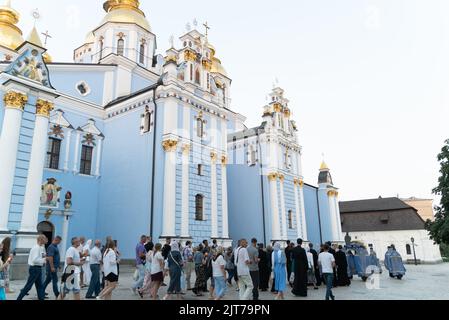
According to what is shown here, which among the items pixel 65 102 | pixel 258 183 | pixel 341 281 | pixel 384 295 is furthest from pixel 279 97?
pixel 384 295

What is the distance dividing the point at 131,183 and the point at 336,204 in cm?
2515

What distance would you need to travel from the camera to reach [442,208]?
2539 cm

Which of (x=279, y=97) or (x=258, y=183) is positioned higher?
(x=279, y=97)

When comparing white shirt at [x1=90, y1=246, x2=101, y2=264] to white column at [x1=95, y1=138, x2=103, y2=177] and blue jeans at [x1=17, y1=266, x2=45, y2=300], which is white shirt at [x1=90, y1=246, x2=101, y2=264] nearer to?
blue jeans at [x1=17, y1=266, x2=45, y2=300]

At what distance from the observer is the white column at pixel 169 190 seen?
1958cm

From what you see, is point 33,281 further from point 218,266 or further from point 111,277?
point 218,266

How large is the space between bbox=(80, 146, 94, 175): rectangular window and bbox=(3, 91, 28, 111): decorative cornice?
7171mm

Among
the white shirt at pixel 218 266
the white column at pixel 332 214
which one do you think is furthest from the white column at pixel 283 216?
the white shirt at pixel 218 266

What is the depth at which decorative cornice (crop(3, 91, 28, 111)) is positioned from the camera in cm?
1556

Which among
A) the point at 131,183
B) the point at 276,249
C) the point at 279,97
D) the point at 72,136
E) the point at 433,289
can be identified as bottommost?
the point at 433,289

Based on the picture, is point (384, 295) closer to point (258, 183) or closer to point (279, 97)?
point (258, 183)

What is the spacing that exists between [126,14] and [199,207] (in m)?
18.1

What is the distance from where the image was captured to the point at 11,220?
14.9 m

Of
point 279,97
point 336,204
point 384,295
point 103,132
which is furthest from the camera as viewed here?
point 336,204
